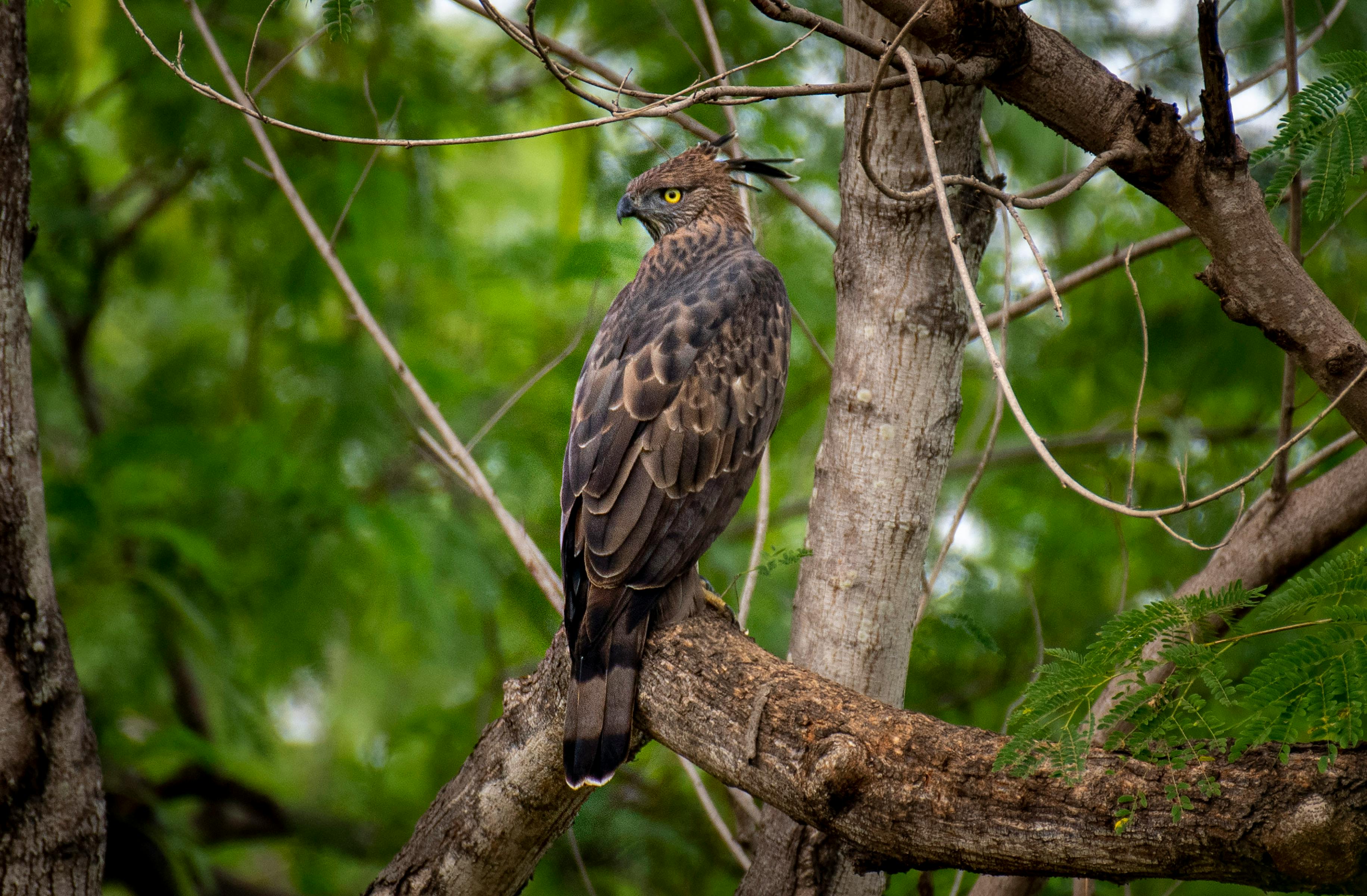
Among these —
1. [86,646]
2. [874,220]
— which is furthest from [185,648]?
[874,220]

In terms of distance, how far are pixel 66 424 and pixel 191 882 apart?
2995mm

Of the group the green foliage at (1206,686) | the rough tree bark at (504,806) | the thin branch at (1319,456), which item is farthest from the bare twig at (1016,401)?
the rough tree bark at (504,806)

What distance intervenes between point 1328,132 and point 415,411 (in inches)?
171

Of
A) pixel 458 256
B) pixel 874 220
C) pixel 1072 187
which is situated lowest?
pixel 1072 187

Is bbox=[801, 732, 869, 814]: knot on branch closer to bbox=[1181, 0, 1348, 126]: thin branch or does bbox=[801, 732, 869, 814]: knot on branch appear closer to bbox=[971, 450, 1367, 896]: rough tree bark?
bbox=[971, 450, 1367, 896]: rough tree bark

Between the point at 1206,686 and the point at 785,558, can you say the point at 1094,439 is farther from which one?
the point at 1206,686

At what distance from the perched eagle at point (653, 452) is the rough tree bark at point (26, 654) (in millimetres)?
1330

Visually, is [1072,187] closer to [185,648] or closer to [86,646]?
[86,646]

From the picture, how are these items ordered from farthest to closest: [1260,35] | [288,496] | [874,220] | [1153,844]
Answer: [288,496]
[1260,35]
[874,220]
[1153,844]

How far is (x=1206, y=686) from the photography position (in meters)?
2.04

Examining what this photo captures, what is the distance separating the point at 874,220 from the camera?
299 centimetres

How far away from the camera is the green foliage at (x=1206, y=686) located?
185 centimetres

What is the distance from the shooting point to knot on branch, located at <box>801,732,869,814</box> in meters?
2.11

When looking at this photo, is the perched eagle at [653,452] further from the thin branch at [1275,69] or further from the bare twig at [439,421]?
the thin branch at [1275,69]
